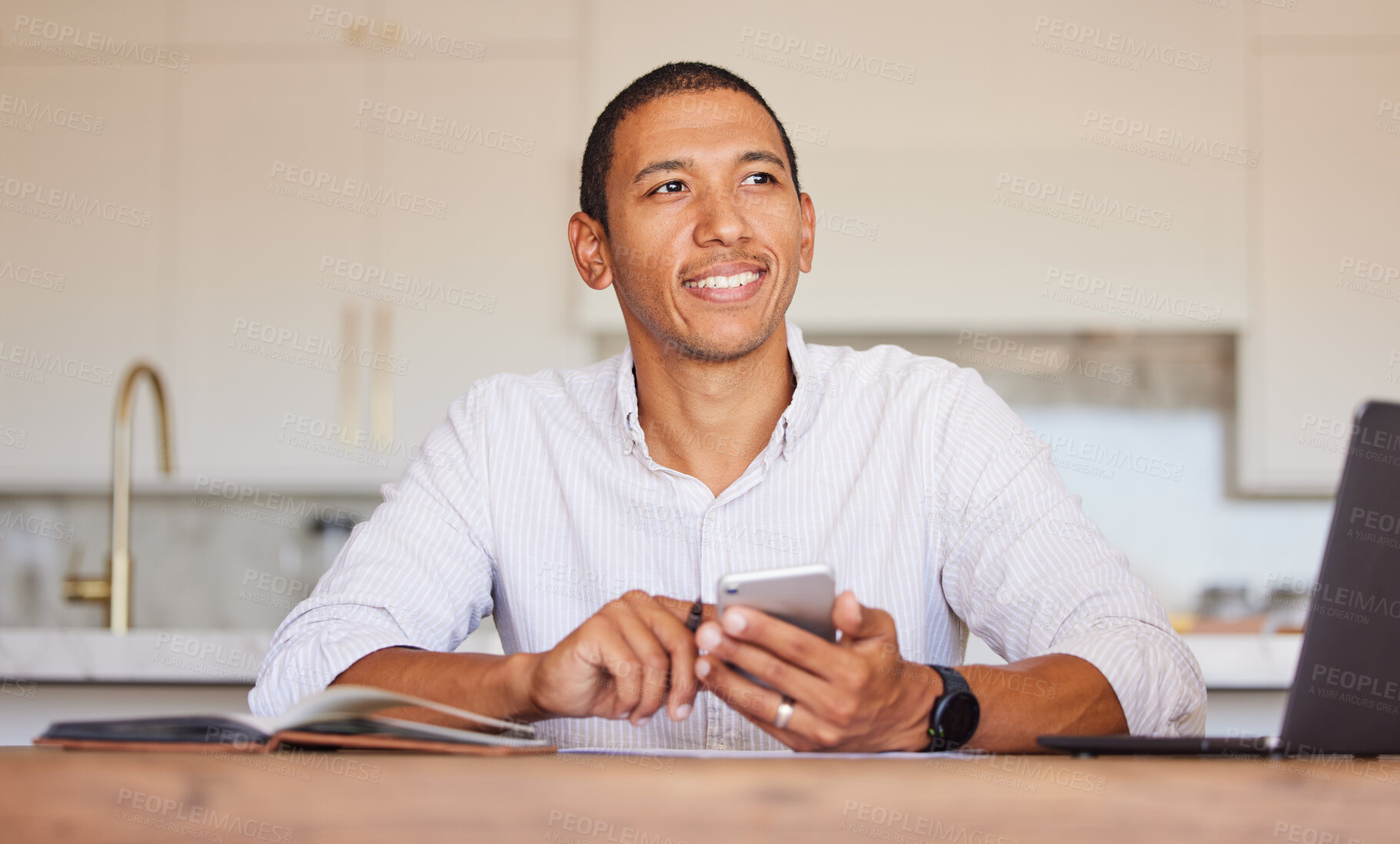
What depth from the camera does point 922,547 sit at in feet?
4.46

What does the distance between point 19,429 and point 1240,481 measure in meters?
3.16

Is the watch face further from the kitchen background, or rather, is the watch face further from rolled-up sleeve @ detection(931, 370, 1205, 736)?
the kitchen background

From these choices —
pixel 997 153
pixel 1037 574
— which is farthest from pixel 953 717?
pixel 997 153

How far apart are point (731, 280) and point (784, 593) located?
2.30ft

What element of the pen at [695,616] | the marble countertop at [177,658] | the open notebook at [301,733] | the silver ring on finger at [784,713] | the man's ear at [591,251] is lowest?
the marble countertop at [177,658]

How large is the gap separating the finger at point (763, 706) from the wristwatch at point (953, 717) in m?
0.11

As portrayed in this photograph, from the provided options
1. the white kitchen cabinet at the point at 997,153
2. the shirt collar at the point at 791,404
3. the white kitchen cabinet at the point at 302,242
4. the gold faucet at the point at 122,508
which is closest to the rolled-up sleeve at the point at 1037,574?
the shirt collar at the point at 791,404

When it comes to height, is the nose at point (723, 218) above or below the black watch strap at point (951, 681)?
above

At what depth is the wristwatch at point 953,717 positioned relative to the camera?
0.88m

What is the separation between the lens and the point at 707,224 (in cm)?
142

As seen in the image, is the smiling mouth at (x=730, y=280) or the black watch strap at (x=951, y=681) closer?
the black watch strap at (x=951, y=681)

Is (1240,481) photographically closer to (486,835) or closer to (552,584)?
(552,584)

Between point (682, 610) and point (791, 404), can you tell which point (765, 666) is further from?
point (791, 404)

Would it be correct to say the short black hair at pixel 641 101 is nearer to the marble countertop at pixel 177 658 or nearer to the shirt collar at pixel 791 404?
the shirt collar at pixel 791 404
